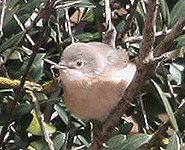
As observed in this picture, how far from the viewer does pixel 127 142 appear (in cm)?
278

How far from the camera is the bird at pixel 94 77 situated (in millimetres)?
2760

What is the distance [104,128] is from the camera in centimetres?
258

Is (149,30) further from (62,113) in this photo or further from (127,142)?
(62,113)

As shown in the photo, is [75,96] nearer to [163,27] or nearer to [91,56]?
[91,56]

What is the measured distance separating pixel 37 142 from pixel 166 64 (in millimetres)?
982

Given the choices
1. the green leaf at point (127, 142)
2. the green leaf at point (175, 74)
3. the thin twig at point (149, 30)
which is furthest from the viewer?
the green leaf at point (175, 74)

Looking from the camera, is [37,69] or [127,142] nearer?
[127,142]

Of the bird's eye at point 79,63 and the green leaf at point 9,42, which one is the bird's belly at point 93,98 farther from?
the green leaf at point 9,42

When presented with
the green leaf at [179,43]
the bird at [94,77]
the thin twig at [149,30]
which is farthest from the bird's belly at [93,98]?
the thin twig at [149,30]

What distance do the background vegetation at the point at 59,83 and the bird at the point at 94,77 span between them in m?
0.11

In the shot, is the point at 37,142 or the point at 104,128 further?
the point at 37,142

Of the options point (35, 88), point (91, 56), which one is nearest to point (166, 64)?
point (91, 56)

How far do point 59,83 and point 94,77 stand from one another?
25 centimetres

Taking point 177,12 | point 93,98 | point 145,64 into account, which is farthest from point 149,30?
point 177,12
